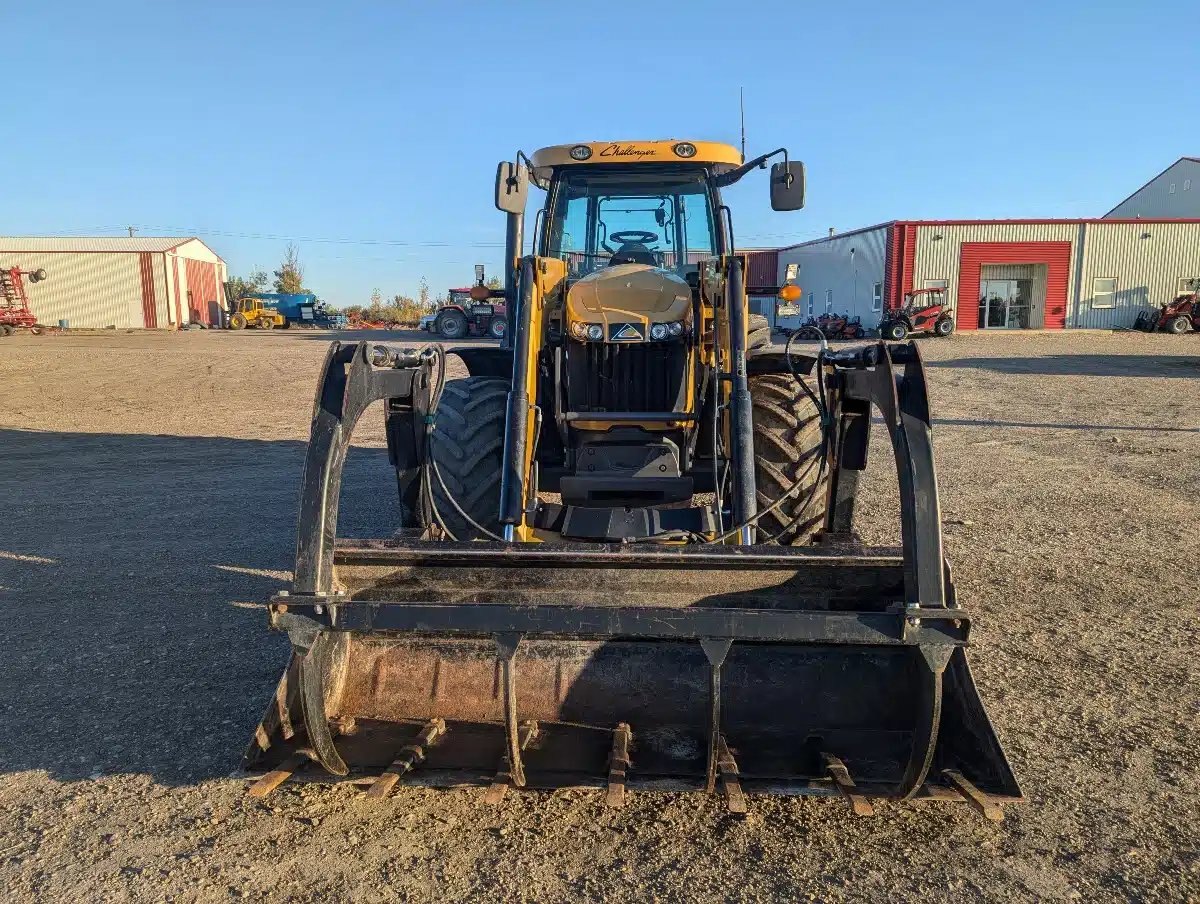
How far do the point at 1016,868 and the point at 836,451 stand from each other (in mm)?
1850

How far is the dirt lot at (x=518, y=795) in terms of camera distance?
2705 millimetres

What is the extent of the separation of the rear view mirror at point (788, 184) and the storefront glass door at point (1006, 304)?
3420cm

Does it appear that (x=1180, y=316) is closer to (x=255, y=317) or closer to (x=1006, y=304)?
(x=1006, y=304)

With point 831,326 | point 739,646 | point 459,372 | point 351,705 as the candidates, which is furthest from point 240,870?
point 831,326

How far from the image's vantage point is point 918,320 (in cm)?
3148

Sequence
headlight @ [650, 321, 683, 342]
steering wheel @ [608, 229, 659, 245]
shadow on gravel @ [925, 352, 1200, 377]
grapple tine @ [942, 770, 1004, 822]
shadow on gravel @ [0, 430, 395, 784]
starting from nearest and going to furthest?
1. grapple tine @ [942, 770, 1004, 822]
2. shadow on gravel @ [0, 430, 395, 784]
3. headlight @ [650, 321, 683, 342]
4. steering wheel @ [608, 229, 659, 245]
5. shadow on gravel @ [925, 352, 1200, 377]

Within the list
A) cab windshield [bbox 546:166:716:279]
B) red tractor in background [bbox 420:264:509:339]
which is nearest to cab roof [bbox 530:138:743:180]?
cab windshield [bbox 546:166:716:279]

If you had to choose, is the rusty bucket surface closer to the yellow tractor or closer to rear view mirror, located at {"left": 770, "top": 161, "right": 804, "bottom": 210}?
rear view mirror, located at {"left": 770, "top": 161, "right": 804, "bottom": 210}

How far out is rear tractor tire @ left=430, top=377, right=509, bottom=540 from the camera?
456 cm

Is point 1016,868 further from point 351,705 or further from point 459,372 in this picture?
point 459,372

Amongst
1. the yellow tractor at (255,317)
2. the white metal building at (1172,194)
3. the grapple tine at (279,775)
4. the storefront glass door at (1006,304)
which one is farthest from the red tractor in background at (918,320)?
the yellow tractor at (255,317)

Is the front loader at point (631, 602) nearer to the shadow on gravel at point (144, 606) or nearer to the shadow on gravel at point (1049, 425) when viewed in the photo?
the shadow on gravel at point (144, 606)

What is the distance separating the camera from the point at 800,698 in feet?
10.8

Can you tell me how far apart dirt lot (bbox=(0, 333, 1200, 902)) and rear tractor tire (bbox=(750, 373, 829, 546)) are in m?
1.08
